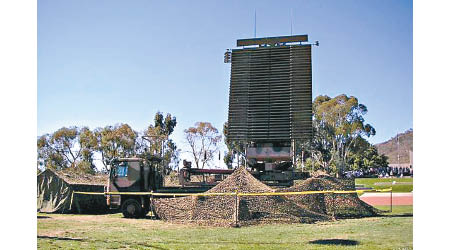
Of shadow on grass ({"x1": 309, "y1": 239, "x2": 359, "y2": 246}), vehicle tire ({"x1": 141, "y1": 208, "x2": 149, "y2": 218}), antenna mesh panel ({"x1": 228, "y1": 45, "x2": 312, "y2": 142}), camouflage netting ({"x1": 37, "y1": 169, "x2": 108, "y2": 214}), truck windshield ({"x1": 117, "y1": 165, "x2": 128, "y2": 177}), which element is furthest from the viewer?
camouflage netting ({"x1": 37, "y1": 169, "x2": 108, "y2": 214})

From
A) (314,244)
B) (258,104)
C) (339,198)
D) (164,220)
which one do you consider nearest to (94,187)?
(164,220)

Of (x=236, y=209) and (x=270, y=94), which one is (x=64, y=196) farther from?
(x=270, y=94)

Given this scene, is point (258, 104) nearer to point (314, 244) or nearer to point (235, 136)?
point (235, 136)

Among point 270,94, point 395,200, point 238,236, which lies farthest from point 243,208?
point 395,200

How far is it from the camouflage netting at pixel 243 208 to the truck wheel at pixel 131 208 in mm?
2532

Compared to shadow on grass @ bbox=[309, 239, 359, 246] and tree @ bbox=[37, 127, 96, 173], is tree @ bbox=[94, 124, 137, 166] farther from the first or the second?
shadow on grass @ bbox=[309, 239, 359, 246]

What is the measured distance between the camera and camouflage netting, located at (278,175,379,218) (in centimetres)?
1349

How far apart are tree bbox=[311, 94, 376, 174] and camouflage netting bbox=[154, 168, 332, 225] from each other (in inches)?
920

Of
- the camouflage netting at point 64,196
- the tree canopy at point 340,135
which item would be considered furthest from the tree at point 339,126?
the camouflage netting at point 64,196

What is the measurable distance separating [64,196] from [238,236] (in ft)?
36.1

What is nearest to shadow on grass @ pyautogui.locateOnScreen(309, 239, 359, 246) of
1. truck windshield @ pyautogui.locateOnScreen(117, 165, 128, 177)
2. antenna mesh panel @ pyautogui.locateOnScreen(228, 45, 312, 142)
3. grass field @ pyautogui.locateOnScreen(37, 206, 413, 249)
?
grass field @ pyautogui.locateOnScreen(37, 206, 413, 249)

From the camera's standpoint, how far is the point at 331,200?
13891 millimetres

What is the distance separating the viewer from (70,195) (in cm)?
1872

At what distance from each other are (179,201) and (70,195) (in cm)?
669
